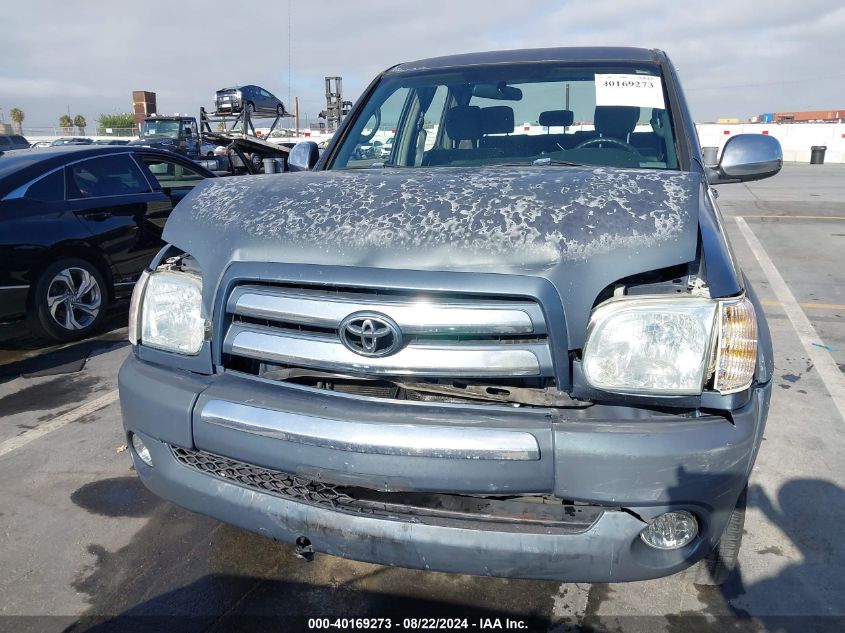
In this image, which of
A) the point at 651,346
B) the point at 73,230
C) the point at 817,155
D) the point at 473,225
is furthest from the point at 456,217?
the point at 817,155

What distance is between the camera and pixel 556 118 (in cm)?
331

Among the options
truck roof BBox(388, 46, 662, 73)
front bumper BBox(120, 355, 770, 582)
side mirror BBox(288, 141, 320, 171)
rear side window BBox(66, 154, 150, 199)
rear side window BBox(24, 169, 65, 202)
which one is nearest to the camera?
front bumper BBox(120, 355, 770, 582)

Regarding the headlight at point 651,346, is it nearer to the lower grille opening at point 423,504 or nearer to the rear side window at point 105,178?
the lower grille opening at point 423,504

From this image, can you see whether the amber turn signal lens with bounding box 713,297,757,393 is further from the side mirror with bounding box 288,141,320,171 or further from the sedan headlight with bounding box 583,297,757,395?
the side mirror with bounding box 288,141,320,171

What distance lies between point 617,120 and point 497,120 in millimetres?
609

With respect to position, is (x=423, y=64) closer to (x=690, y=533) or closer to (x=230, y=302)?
(x=230, y=302)

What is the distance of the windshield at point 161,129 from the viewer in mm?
23405

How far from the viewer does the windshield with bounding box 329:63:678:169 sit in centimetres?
301

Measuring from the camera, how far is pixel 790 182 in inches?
785

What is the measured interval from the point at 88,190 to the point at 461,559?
501cm

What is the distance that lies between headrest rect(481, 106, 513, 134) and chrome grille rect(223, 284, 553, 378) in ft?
5.79

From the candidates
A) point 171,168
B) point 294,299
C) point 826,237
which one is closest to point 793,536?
point 294,299

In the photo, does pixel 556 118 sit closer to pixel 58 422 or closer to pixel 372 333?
pixel 372 333

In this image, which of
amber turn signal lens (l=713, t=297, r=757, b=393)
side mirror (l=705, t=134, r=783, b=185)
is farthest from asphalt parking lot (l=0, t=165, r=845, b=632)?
side mirror (l=705, t=134, r=783, b=185)
